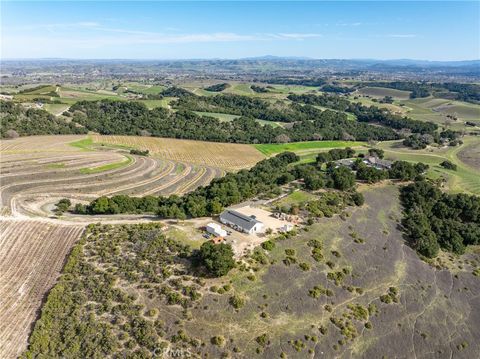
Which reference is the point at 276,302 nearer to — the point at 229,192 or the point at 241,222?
the point at 241,222

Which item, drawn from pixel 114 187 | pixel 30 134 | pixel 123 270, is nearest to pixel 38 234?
pixel 123 270

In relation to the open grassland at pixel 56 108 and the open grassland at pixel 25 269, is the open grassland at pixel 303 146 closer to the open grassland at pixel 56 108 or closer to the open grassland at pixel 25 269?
the open grassland at pixel 56 108

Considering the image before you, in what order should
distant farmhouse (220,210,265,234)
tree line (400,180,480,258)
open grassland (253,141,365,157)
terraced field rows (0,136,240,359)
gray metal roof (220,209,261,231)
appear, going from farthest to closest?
open grassland (253,141,365,157) < tree line (400,180,480,258) < gray metal roof (220,209,261,231) < distant farmhouse (220,210,265,234) < terraced field rows (0,136,240,359)

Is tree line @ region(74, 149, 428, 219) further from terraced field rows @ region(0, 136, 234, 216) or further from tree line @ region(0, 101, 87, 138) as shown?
tree line @ region(0, 101, 87, 138)

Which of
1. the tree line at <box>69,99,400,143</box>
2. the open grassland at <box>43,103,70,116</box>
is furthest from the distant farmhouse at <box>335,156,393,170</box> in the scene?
the open grassland at <box>43,103,70,116</box>

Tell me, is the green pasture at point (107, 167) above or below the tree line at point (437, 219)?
above

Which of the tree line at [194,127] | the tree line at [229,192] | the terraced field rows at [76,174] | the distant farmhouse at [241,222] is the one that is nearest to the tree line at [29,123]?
the tree line at [194,127]

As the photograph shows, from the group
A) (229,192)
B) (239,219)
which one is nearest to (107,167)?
(229,192)
